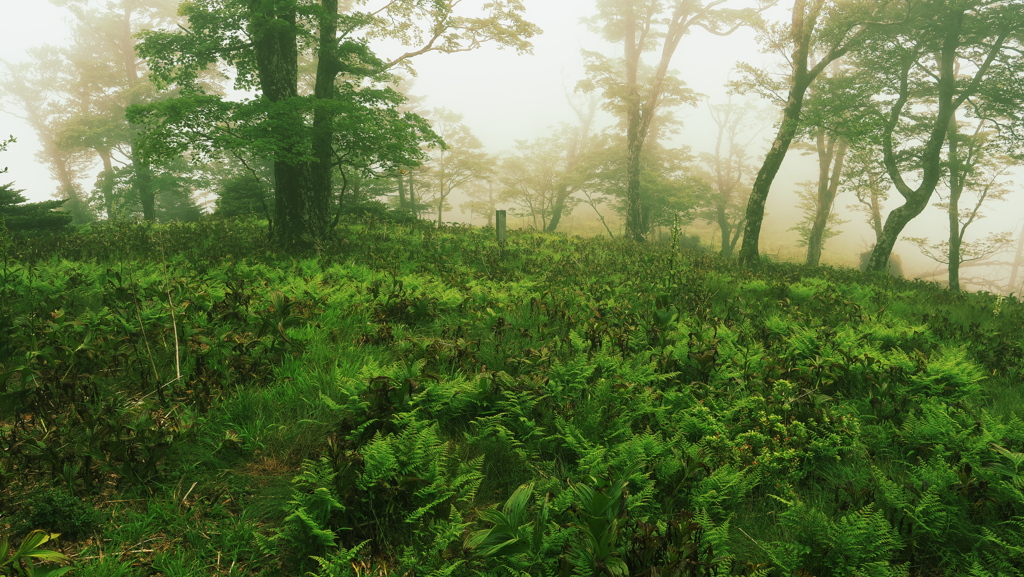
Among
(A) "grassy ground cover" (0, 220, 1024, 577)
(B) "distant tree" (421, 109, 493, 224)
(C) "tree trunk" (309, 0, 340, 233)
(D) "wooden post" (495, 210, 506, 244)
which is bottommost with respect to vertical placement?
(A) "grassy ground cover" (0, 220, 1024, 577)

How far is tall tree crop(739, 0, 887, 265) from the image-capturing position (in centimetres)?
1264

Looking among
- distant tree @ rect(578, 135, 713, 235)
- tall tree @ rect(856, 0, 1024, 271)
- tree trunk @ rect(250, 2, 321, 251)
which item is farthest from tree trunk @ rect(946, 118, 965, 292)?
tree trunk @ rect(250, 2, 321, 251)

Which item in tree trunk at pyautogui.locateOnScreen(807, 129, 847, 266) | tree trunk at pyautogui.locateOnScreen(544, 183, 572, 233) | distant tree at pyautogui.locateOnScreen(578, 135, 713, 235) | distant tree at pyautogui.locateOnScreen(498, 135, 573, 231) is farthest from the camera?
distant tree at pyautogui.locateOnScreen(498, 135, 573, 231)

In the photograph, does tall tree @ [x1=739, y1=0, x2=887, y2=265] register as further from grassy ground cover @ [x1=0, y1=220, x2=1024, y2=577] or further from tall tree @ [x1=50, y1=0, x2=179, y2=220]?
tall tree @ [x1=50, y1=0, x2=179, y2=220]

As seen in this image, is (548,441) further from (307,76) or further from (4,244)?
(307,76)

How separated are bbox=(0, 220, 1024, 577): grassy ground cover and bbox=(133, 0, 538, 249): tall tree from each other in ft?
12.1

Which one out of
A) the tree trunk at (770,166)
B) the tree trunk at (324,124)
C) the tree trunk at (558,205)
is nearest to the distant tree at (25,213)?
the tree trunk at (324,124)

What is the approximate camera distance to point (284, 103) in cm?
806

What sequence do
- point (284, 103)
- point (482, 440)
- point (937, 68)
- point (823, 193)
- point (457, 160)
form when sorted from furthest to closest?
point (457, 160) → point (823, 193) → point (937, 68) → point (284, 103) → point (482, 440)

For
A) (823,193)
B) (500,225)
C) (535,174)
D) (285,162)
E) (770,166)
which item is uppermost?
(535,174)

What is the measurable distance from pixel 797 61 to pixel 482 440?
15000mm

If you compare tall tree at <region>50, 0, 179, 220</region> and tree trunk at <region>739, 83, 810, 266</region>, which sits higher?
tall tree at <region>50, 0, 179, 220</region>

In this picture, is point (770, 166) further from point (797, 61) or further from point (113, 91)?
point (113, 91)

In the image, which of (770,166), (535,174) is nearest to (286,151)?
(770,166)
